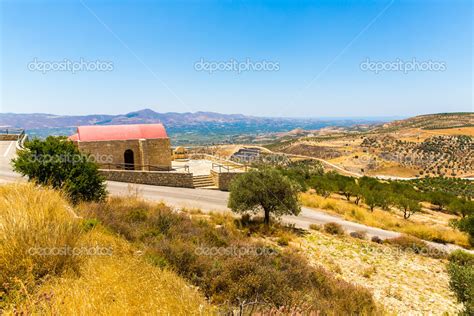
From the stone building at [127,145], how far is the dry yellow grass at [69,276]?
16.5 meters

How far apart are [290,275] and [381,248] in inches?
293

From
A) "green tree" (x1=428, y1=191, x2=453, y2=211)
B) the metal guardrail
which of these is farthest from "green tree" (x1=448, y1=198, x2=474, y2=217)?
the metal guardrail

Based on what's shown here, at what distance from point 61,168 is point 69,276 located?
7.44 m

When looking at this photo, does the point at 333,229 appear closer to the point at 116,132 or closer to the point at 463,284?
the point at 463,284

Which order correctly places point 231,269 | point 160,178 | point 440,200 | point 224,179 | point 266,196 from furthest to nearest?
point 440,200 → point 224,179 → point 160,178 → point 266,196 → point 231,269

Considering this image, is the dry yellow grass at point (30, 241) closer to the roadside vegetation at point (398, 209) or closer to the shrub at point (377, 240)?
the roadside vegetation at point (398, 209)

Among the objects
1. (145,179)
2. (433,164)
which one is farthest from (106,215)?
(433,164)

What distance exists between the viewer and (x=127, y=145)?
863 inches

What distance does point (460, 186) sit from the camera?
42.7 meters

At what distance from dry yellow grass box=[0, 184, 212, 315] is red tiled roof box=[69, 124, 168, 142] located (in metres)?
16.9

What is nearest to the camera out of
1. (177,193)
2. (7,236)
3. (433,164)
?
(7,236)

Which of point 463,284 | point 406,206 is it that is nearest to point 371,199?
point 406,206

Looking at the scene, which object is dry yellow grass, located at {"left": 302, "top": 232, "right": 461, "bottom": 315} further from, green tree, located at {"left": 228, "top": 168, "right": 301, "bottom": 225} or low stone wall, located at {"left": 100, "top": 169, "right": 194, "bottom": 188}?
low stone wall, located at {"left": 100, "top": 169, "right": 194, "bottom": 188}

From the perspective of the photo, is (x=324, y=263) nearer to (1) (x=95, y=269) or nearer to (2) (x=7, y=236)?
(1) (x=95, y=269)
